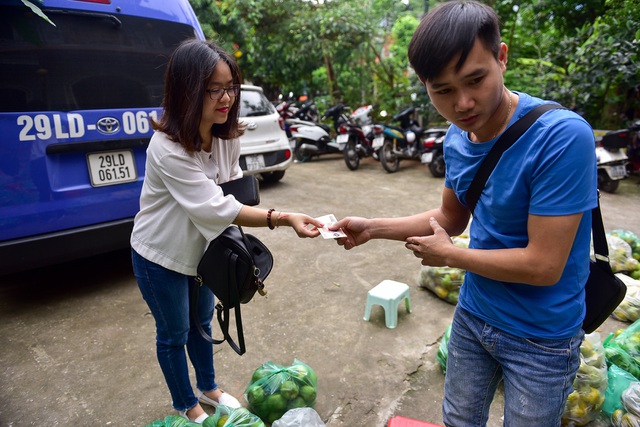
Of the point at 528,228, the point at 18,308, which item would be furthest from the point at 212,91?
the point at 18,308

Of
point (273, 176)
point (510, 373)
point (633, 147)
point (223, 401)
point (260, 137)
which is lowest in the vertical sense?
point (273, 176)

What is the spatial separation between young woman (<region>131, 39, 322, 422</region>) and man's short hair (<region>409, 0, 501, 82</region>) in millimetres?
872

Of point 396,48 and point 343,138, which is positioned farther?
point 396,48

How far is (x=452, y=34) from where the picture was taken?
3.40 ft

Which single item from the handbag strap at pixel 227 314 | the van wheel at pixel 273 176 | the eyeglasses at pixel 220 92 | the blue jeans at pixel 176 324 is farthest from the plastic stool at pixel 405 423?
the van wheel at pixel 273 176

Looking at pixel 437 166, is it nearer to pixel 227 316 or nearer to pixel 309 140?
pixel 309 140

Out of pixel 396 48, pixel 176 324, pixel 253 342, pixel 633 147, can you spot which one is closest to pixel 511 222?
pixel 176 324

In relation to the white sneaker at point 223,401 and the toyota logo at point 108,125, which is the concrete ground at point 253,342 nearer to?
the white sneaker at point 223,401

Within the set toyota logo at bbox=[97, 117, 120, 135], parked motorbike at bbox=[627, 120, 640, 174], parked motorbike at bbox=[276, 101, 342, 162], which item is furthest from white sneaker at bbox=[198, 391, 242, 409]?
parked motorbike at bbox=[276, 101, 342, 162]

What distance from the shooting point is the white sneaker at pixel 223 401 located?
7.16 ft

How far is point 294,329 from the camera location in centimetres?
291

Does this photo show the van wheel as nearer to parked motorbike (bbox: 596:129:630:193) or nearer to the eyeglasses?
parked motorbike (bbox: 596:129:630:193)

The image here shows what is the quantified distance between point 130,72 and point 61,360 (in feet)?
6.52

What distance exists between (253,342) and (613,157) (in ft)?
19.3
